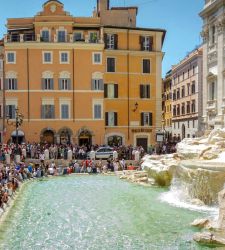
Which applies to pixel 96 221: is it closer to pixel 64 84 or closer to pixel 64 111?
pixel 64 111

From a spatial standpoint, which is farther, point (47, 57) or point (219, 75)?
point (47, 57)

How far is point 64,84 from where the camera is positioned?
47094 mm

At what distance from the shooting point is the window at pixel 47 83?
1843 inches

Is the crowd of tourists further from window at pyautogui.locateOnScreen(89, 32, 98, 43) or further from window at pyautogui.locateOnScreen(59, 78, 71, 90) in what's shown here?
window at pyautogui.locateOnScreen(89, 32, 98, 43)

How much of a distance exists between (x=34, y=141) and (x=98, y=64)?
10.4 m

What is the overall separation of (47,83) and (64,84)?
1.75 m

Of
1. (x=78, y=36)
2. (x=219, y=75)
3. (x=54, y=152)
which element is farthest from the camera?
(x=78, y=36)

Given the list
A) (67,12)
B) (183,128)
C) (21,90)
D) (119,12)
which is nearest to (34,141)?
(21,90)

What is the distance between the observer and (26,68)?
4681 centimetres

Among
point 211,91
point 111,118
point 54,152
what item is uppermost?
point 211,91

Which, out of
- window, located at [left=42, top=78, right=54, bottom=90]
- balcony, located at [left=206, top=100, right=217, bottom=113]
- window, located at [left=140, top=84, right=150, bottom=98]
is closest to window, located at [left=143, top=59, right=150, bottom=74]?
window, located at [left=140, top=84, right=150, bottom=98]

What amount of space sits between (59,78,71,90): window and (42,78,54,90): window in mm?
895

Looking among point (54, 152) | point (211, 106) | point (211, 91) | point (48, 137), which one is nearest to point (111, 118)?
point (48, 137)

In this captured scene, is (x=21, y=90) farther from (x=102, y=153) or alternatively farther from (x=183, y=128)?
(x=183, y=128)
